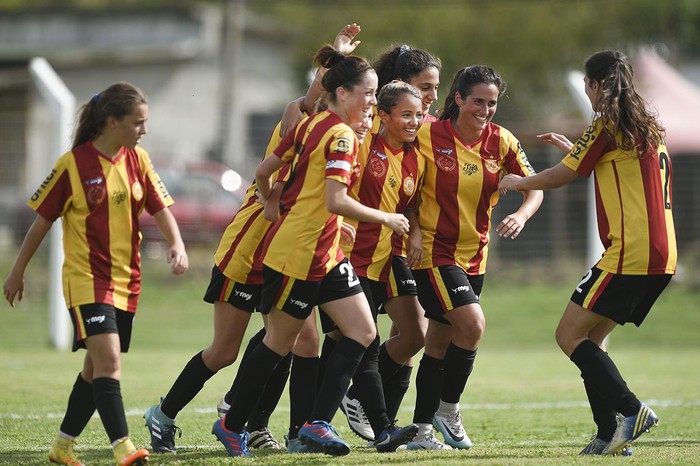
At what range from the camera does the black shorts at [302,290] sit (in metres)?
5.57

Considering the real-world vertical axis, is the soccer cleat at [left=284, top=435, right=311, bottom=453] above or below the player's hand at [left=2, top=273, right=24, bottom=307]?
below

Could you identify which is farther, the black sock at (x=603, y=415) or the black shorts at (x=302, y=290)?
the black sock at (x=603, y=415)

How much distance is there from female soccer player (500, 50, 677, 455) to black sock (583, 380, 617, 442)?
0.34ft

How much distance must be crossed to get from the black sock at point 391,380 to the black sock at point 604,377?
1245 millimetres

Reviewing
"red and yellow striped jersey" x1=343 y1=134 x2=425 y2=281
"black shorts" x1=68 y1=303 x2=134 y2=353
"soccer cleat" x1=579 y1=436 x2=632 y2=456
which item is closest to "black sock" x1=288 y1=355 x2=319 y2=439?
"red and yellow striped jersey" x1=343 y1=134 x2=425 y2=281

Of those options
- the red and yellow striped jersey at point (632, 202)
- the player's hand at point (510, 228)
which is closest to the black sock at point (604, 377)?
the red and yellow striped jersey at point (632, 202)

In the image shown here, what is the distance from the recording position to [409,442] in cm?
638

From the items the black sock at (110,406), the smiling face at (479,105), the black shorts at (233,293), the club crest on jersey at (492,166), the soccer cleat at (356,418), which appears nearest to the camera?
the black sock at (110,406)

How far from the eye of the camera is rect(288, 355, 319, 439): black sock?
6.30m

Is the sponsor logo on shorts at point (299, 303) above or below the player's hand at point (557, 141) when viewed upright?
below

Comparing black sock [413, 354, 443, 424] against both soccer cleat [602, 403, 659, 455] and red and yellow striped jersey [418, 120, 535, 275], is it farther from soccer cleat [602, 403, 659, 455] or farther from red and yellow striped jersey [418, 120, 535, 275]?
soccer cleat [602, 403, 659, 455]

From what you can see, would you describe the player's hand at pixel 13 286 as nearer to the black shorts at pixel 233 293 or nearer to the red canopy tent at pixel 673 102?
the black shorts at pixel 233 293

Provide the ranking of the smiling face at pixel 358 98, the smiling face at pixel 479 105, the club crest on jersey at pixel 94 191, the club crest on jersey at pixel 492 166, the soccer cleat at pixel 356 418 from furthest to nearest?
the soccer cleat at pixel 356 418 → the club crest on jersey at pixel 492 166 → the smiling face at pixel 479 105 → the smiling face at pixel 358 98 → the club crest on jersey at pixel 94 191

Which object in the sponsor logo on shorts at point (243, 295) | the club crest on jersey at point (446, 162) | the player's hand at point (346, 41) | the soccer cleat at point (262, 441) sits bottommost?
the soccer cleat at point (262, 441)
